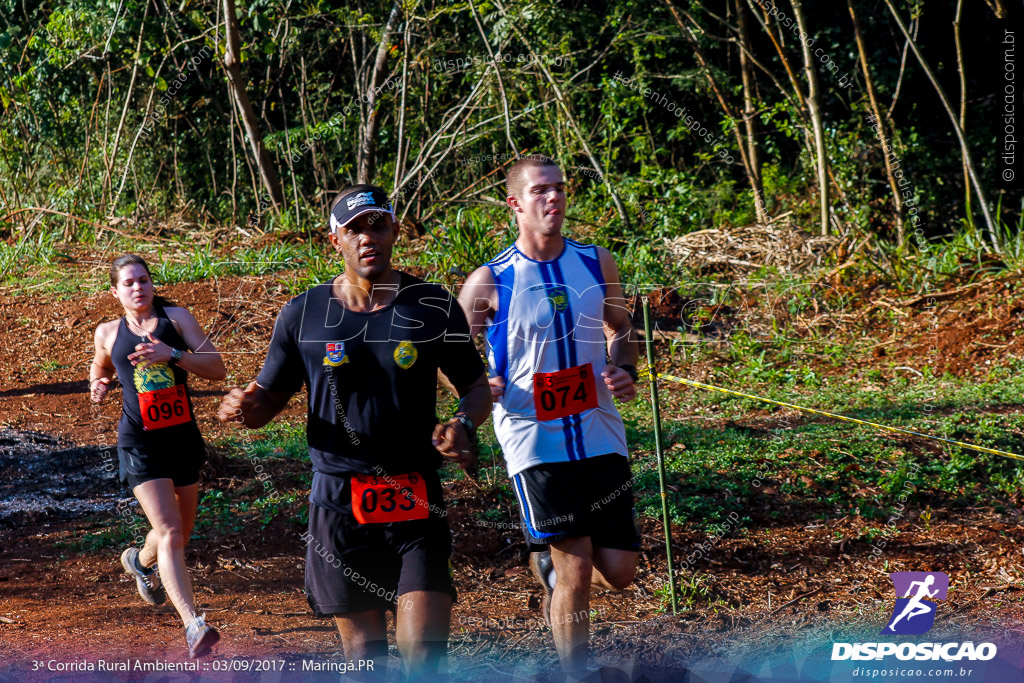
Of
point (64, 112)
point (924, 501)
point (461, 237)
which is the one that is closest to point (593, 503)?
point (924, 501)

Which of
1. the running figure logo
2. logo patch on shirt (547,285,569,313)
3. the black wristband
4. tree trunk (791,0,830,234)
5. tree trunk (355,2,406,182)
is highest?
tree trunk (355,2,406,182)

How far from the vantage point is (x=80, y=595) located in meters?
5.17

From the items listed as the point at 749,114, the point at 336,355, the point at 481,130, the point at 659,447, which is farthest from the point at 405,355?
the point at 749,114

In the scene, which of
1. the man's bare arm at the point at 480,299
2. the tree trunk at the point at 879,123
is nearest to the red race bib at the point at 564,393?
the man's bare arm at the point at 480,299

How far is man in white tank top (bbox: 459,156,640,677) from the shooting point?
379cm

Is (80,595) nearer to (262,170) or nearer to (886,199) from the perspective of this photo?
(262,170)

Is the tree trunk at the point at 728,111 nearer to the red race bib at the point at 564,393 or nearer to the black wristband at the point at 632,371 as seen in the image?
the black wristband at the point at 632,371

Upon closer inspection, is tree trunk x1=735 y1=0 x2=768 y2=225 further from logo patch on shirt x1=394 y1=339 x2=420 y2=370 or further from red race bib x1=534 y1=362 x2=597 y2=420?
logo patch on shirt x1=394 y1=339 x2=420 y2=370

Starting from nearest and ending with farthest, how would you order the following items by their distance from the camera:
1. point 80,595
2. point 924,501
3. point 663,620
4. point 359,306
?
point 359,306 < point 663,620 < point 80,595 < point 924,501

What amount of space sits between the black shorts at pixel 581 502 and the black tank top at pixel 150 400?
1.64 metres

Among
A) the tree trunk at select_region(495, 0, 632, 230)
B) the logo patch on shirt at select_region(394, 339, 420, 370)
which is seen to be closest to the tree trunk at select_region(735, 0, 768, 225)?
the tree trunk at select_region(495, 0, 632, 230)

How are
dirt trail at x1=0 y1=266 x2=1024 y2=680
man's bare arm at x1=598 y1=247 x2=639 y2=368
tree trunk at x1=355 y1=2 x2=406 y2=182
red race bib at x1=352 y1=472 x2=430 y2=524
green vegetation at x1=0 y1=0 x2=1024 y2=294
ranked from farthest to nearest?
tree trunk at x1=355 y1=2 x2=406 y2=182
green vegetation at x1=0 y1=0 x2=1024 y2=294
dirt trail at x1=0 y1=266 x2=1024 y2=680
man's bare arm at x1=598 y1=247 x2=639 y2=368
red race bib at x1=352 y1=472 x2=430 y2=524

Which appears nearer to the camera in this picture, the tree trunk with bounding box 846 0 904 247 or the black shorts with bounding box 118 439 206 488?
the black shorts with bounding box 118 439 206 488

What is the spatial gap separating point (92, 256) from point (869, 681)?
→ 10.3 metres
